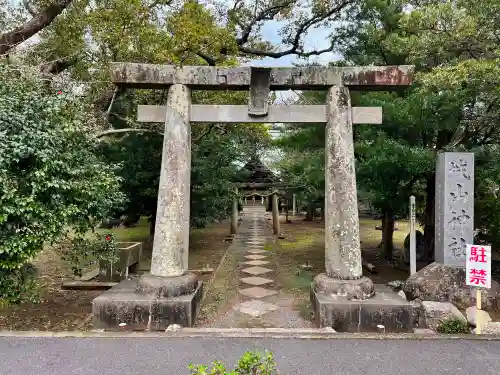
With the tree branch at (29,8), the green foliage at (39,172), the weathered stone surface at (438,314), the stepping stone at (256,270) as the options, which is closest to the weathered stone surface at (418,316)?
the weathered stone surface at (438,314)

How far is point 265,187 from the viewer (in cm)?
1781

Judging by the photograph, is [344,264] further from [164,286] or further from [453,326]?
[164,286]

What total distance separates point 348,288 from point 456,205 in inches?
107

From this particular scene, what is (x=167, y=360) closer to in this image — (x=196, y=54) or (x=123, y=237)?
(x=196, y=54)

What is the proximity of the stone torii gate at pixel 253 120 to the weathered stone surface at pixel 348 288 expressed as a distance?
1 cm

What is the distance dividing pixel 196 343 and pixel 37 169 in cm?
326

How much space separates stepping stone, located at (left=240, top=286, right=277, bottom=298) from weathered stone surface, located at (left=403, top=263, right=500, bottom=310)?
267 cm

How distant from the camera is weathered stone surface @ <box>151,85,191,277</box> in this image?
5660 millimetres

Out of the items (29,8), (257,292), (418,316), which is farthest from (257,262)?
(29,8)

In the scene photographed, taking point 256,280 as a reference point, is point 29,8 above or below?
above

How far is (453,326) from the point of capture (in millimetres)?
5043

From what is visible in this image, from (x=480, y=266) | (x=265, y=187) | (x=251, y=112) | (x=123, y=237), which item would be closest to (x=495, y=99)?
(x=480, y=266)

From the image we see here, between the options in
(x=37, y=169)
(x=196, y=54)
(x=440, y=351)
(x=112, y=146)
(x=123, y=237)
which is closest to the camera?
(x=440, y=351)

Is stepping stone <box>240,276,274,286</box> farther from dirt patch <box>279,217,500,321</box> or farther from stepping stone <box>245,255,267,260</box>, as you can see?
stepping stone <box>245,255,267,260</box>
